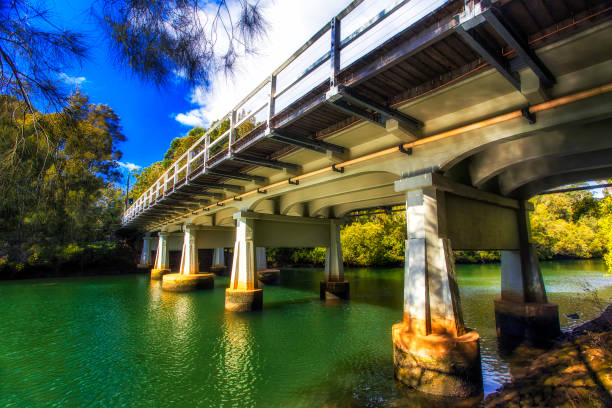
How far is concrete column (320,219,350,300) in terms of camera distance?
14.4 meters

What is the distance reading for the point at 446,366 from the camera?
16.6 feet

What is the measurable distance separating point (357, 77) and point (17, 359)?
32.2 feet

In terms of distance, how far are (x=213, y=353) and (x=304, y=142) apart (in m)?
5.66

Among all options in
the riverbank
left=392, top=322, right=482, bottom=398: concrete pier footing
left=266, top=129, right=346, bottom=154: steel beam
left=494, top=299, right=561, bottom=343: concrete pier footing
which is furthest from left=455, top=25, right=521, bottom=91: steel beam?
left=494, top=299, right=561, bottom=343: concrete pier footing

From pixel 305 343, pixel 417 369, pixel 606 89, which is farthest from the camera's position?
pixel 305 343

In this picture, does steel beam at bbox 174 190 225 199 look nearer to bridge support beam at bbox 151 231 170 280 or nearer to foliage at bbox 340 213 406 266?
bridge support beam at bbox 151 231 170 280

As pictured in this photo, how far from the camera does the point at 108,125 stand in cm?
A: 411

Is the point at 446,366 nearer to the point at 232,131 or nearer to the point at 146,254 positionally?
the point at 232,131

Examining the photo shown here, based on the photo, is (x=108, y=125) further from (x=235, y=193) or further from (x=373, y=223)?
(x=373, y=223)

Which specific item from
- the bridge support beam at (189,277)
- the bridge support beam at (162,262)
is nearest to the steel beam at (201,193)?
the bridge support beam at (189,277)

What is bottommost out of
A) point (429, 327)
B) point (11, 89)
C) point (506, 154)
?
point (429, 327)

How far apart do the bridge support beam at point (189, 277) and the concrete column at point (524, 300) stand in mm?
15348

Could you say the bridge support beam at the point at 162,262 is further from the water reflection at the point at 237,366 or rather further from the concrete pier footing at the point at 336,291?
the water reflection at the point at 237,366

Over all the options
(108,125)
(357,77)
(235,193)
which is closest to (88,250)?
(235,193)
